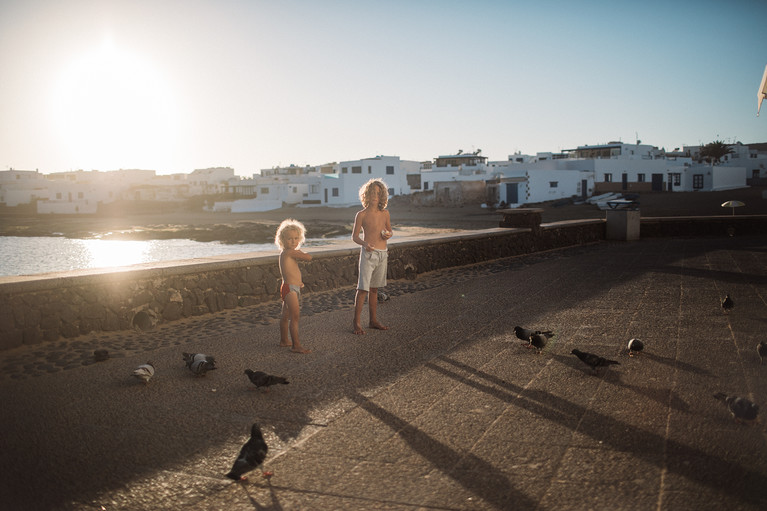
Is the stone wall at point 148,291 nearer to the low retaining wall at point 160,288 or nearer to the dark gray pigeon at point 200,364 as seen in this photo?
the low retaining wall at point 160,288

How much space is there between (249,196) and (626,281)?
72068mm

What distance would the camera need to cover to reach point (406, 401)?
4.48m

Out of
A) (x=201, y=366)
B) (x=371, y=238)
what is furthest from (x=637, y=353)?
(x=201, y=366)

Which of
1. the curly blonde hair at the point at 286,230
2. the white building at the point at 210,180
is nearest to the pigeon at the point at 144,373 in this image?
the curly blonde hair at the point at 286,230

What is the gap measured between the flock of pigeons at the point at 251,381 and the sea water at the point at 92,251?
76.9 feet

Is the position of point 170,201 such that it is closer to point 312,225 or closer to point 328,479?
point 312,225

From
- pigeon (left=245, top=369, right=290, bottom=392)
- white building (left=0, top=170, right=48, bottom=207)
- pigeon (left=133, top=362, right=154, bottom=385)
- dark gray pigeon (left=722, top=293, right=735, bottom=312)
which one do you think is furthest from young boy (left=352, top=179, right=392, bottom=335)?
white building (left=0, top=170, right=48, bottom=207)

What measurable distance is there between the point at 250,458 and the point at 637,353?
3.77 meters

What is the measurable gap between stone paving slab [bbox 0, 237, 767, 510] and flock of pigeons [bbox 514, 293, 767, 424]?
0.29 feet

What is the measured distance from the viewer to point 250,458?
327cm

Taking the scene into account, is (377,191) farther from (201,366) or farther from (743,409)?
(743,409)

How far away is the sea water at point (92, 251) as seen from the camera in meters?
29.2

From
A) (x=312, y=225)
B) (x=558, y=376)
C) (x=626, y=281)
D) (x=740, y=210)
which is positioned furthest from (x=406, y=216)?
(x=558, y=376)

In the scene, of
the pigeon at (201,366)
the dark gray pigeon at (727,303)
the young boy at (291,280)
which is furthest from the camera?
the dark gray pigeon at (727,303)
